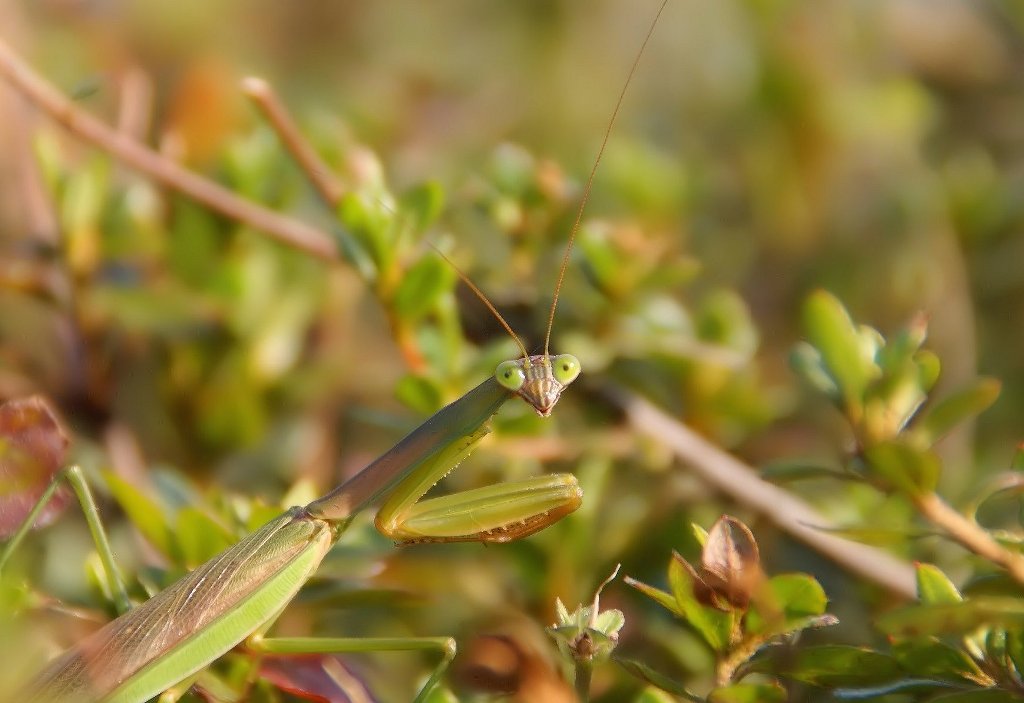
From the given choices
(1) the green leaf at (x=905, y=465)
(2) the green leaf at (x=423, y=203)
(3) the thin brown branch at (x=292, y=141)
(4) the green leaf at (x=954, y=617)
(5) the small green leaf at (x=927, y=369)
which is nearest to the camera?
(4) the green leaf at (x=954, y=617)

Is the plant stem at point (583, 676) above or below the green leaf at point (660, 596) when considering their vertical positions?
below

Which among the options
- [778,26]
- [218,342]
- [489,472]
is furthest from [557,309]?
[778,26]

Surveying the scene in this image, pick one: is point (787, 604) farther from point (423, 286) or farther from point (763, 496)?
point (423, 286)

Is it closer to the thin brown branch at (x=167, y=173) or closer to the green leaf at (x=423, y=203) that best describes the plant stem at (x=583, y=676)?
the green leaf at (x=423, y=203)

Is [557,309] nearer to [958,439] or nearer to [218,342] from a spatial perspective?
[218,342]

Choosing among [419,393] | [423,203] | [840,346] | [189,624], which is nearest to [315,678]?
[189,624]

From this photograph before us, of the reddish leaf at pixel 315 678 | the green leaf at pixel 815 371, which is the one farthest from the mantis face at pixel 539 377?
the reddish leaf at pixel 315 678

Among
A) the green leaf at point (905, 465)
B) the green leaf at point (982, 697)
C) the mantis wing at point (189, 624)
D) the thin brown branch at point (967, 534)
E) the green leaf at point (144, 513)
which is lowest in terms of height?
the mantis wing at point (189, 624)
